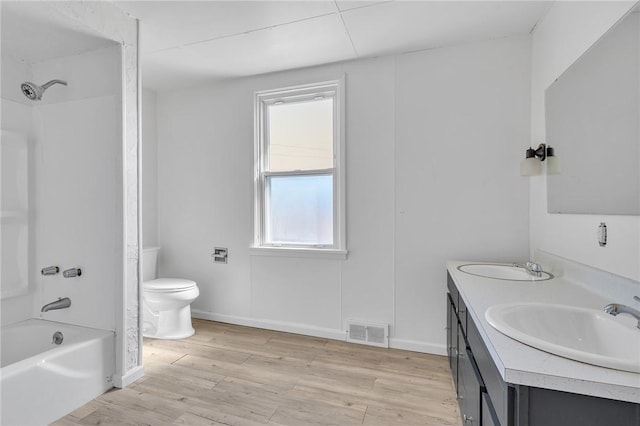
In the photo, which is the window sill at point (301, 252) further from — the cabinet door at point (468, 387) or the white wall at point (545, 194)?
the white wall at point (545, 194)

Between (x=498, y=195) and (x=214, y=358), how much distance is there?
2.44 m

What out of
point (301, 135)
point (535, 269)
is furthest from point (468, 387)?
point (301, 135)

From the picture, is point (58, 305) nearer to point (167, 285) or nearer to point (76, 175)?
point (167, 285)

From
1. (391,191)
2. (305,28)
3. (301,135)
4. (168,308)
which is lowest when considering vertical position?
(168,308)

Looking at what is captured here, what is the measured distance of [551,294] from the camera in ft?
4.38

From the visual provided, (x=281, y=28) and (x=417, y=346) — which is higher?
(x=281, y=28)

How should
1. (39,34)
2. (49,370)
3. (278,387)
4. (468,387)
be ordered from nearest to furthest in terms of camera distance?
(468,387), (49,370), (39,34), (278,387)

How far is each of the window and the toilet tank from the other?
112 centimetres

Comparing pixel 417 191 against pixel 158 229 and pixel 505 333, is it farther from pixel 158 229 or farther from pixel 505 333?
pixel 158 229

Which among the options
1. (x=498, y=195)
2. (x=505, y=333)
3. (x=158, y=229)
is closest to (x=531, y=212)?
(x=498, y=195)

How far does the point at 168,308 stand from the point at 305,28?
8.16 ft

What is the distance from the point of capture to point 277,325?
2857mm

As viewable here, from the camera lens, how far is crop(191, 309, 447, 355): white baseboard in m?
2.40

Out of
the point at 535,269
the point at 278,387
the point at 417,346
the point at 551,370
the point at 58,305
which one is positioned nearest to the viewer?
the point at 551,370
